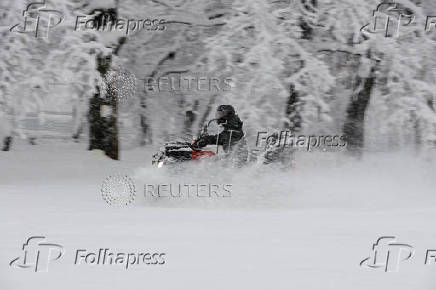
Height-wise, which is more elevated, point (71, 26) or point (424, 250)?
point (71, 26)

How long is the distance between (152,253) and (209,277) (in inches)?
43.8

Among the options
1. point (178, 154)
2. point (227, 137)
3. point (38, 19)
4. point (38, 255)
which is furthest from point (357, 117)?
point (38, 255)

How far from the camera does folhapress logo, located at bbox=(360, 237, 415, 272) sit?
6398mm

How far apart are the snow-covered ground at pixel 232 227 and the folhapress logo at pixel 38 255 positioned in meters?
0.11

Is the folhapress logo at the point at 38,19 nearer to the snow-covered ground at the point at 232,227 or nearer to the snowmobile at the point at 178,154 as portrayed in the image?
the snow-covered ground at the point at 232,227

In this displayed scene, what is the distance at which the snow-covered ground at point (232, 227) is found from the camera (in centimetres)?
587

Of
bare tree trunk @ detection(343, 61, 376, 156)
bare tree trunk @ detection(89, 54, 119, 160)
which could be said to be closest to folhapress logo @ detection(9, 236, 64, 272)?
bare tree trunk @ detection(89, 54, 119, 160)

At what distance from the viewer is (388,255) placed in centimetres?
677

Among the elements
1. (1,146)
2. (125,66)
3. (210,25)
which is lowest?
(1,146)

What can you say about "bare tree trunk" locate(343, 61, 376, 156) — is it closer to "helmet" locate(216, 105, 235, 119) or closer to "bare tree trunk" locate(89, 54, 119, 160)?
"helmet" locate(216, 105, 235, 119)

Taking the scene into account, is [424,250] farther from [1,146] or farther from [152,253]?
[1,146]

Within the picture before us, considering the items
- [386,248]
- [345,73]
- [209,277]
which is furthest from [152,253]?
[345,73]

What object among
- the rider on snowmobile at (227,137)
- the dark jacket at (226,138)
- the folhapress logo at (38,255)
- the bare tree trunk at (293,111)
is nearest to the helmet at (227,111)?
the rider on snowmobile at (227,137)

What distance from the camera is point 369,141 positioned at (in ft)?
70.5
